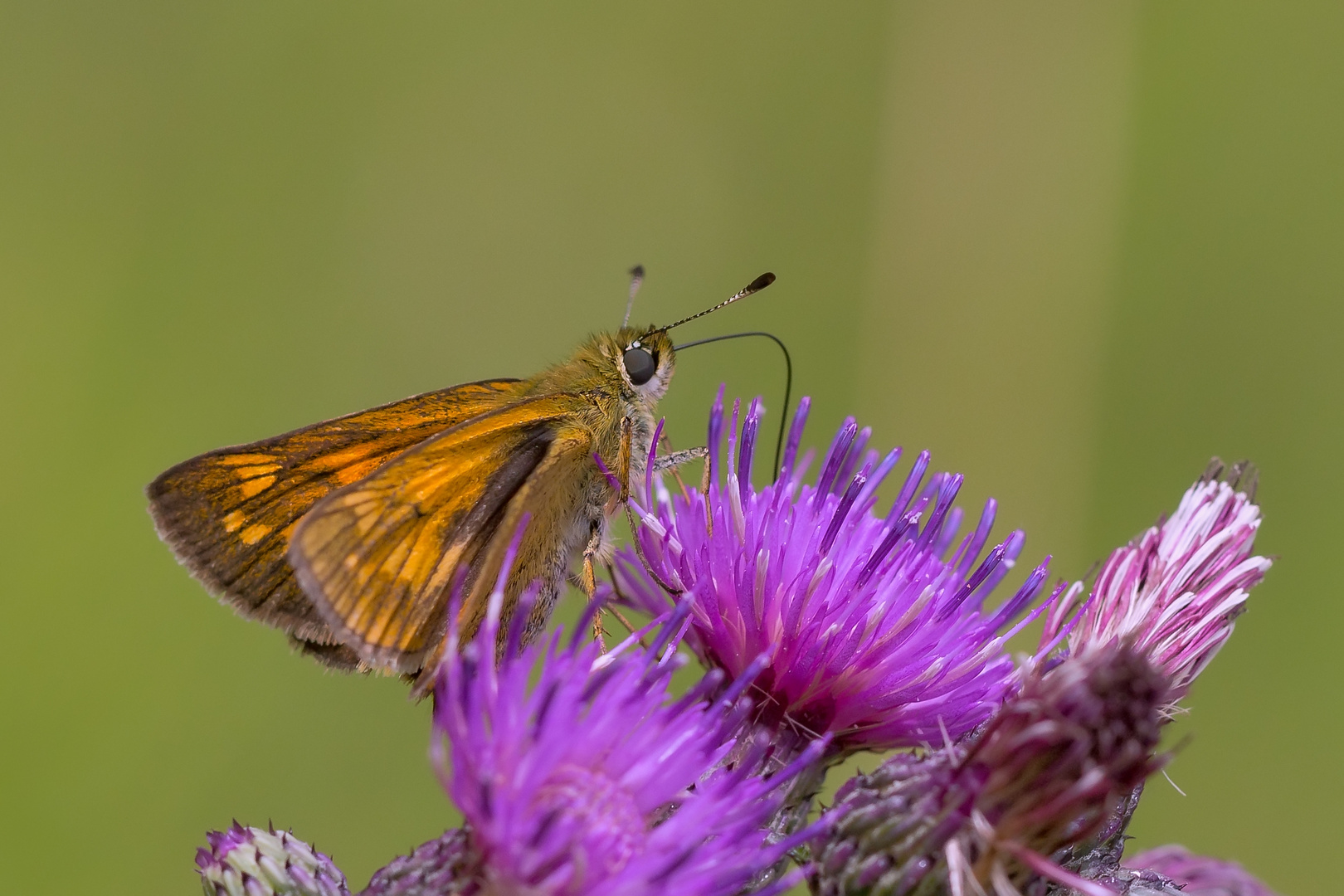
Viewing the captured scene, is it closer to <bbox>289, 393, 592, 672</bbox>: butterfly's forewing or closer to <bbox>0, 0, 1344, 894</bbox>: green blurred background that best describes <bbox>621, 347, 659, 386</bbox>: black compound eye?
<bbox>289, 393, 592, 672</bbox>: butterfly's forewing

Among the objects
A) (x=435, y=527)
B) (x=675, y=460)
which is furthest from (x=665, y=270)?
(x=435, y=527)

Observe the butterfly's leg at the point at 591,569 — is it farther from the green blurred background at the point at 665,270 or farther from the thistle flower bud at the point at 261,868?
the green blurred background at the point at 665,270

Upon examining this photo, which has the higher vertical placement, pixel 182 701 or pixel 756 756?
pixel 756 756

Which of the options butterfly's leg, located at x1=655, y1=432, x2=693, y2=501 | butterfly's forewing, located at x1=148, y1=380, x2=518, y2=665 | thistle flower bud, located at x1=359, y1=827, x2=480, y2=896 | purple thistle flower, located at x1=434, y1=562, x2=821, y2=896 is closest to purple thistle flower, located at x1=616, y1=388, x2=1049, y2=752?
butterfly's leg, located at x1=655, y1=432, x2=693, y2=501

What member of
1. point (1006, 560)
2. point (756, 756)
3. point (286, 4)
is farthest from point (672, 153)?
point (756, 756)

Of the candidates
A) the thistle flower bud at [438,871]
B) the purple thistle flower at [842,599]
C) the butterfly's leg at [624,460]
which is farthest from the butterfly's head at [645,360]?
the thistle flower bud at [438,871]

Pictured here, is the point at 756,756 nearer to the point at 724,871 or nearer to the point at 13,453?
the point at 724,871
